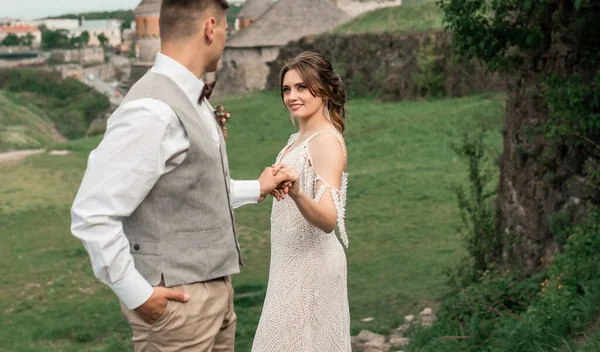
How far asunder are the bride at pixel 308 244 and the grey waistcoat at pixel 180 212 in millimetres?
1278

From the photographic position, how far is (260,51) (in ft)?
134

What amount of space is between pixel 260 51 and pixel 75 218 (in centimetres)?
3821

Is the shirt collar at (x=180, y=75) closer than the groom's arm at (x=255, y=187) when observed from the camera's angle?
Yes

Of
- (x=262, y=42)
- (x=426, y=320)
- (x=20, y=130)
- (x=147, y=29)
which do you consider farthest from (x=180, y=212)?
(x=147, y=29)

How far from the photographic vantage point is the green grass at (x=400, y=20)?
2864 cm

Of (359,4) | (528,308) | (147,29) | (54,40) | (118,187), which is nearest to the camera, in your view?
(118,187)

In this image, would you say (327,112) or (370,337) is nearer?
(327,112)

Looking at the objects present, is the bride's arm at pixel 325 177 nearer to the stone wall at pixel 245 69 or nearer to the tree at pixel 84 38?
the stone wall at pixel 245 69

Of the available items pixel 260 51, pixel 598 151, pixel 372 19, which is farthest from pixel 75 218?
pixel 260 51

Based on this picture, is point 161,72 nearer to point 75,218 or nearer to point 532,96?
point 75,218

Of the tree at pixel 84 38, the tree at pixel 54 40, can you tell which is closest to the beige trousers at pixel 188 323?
the tree at pixel 54 40

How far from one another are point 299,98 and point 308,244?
68 centimetres

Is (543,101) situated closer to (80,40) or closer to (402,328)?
(402,328)

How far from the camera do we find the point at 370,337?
24.7ft
